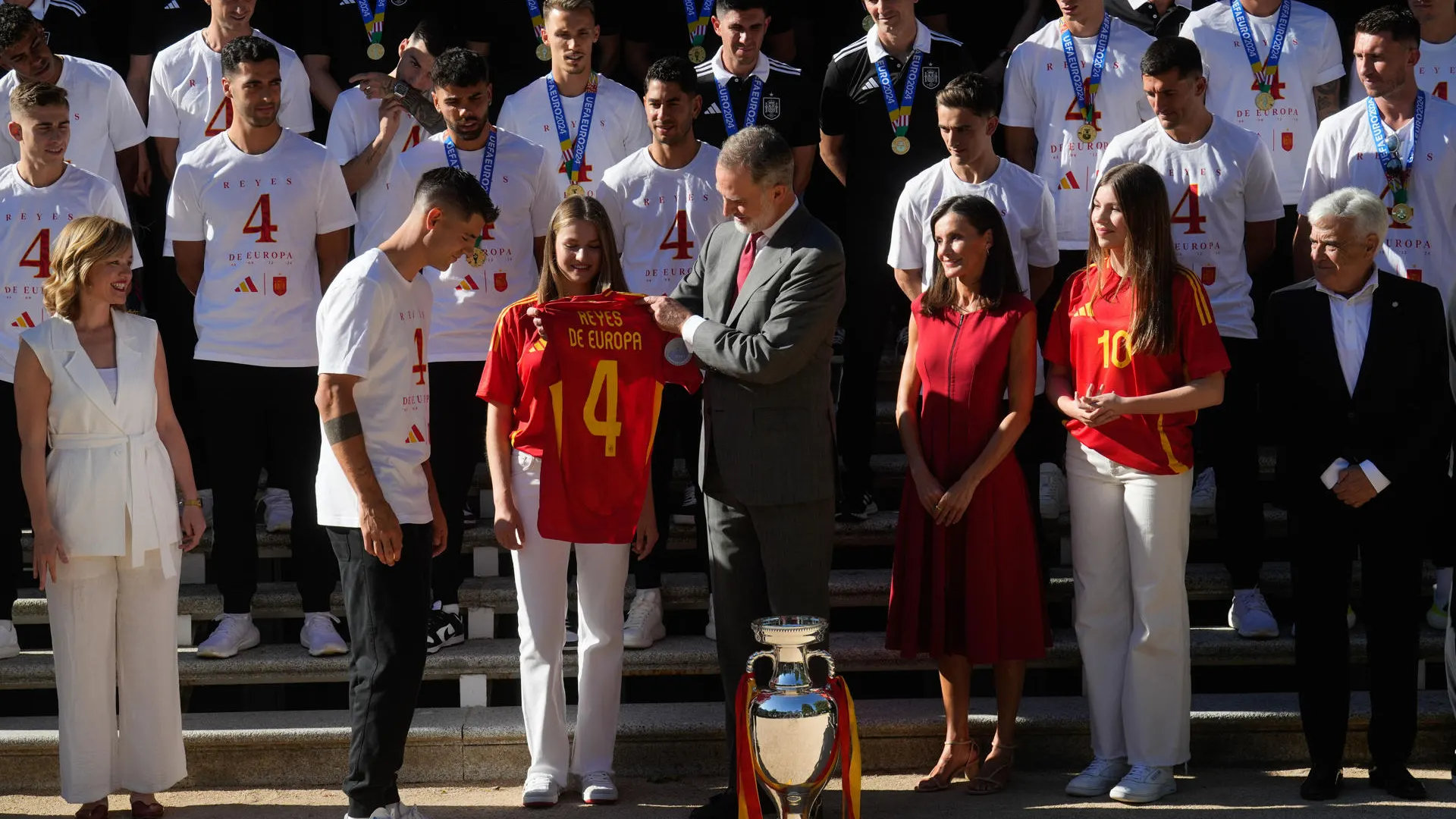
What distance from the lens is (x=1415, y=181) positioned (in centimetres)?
622

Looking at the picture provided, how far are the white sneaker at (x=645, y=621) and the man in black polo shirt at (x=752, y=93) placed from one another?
190cm

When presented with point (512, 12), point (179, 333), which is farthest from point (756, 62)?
point (179, 333)

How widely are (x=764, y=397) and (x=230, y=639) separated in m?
2.43

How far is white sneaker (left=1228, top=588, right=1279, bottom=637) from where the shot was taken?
5.89 meters

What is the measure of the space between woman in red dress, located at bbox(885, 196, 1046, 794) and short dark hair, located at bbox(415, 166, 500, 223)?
1.56 m

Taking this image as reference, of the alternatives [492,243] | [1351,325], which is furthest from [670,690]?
[1351,325]

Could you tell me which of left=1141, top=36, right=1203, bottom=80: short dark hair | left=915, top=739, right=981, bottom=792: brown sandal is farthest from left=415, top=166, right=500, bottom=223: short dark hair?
left=1141, top=36, right=1203, bottom=80: short dark hair

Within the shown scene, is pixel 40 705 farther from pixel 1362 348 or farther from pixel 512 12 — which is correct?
pixel 1362 348

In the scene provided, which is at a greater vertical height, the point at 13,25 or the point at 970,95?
the point at 13,25

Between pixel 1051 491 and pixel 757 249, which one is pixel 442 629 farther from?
pixel 1051 491

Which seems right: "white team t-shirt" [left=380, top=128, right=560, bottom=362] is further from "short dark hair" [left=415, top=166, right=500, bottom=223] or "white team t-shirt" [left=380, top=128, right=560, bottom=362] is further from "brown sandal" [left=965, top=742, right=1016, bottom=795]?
"brown sandal" [left=965, top=742, right=1016, bottom=795]

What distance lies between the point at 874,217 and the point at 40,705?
4098mm

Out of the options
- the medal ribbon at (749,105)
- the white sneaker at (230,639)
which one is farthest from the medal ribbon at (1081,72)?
the white sneaker at (230,639)

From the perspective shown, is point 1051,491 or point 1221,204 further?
point 1051,491
